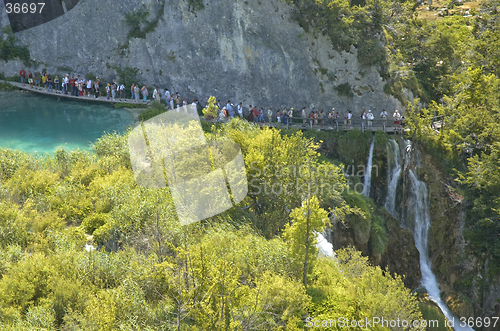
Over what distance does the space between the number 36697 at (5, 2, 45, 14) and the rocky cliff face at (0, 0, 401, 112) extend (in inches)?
241

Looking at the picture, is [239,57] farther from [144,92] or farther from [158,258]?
[158,258]

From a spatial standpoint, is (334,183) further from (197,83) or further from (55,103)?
(55,103)

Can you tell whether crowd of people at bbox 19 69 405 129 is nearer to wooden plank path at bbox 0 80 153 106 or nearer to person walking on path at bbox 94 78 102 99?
person walking on path at bbox 94 78 102 99

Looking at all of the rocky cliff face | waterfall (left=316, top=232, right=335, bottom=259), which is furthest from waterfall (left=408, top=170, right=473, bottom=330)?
waterfall (left=316, top=232, right=335, bottom=259)

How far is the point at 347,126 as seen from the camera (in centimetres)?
3388

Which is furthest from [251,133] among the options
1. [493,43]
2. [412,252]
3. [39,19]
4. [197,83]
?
[39,19]

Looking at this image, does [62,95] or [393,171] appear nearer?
[393,171]

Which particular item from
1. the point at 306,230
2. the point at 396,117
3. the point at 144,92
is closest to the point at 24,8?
the point at 144,92

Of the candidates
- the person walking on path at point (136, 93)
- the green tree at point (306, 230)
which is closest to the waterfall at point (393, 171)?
the green tree at point (306, 230)

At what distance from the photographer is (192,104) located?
33156 mm

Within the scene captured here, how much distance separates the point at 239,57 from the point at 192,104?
6.15 metres

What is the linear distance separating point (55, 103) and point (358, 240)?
2769cm

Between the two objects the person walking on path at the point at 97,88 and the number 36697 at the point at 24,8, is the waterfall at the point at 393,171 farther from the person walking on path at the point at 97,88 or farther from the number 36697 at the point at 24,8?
the number 36697 at the point at 24,8

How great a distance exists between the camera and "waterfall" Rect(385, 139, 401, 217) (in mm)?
32656
